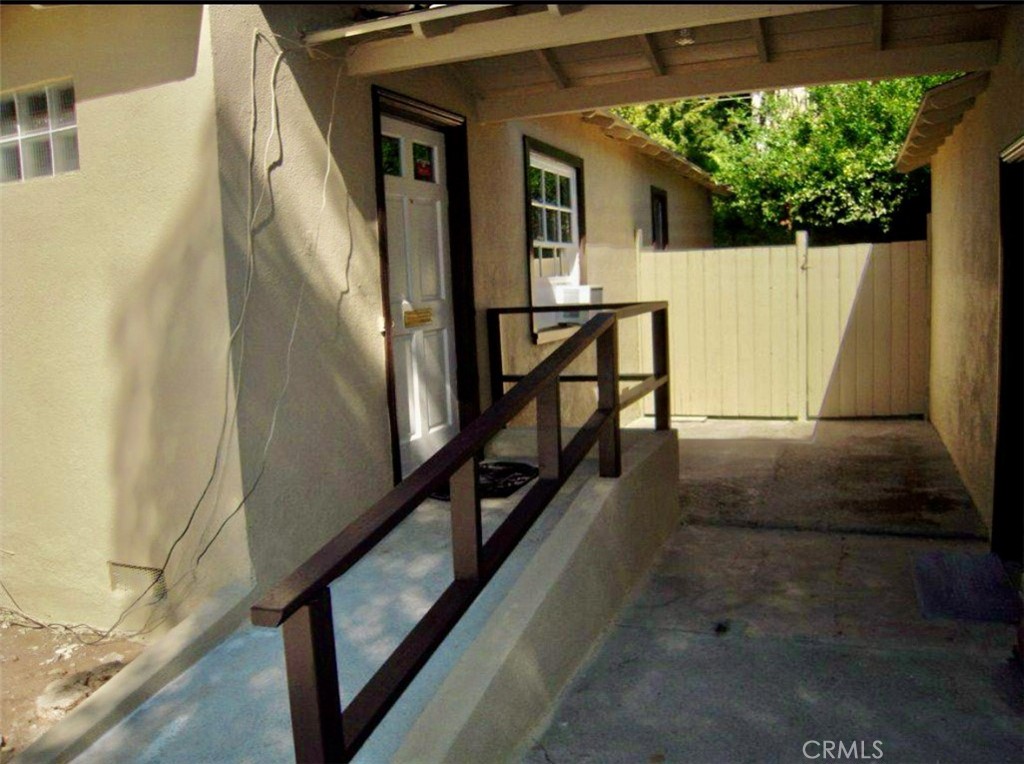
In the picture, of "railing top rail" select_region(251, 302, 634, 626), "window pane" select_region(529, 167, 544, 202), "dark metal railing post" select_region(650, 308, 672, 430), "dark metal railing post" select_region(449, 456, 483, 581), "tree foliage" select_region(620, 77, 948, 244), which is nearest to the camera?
"railing top rail" select_region(251, 302, 634, 626)

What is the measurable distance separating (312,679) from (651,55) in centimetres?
441

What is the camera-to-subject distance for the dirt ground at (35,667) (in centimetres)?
389

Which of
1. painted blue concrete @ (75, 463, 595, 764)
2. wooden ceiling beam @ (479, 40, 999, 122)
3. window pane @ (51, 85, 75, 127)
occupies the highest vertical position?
wooden ceiling beam @ (479, 40, 999, 122)

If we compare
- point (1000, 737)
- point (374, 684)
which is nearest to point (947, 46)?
point (1000, 737)

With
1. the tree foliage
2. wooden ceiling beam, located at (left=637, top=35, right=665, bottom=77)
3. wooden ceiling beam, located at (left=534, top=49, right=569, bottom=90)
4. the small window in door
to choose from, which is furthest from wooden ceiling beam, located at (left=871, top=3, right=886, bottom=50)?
the tree foliage

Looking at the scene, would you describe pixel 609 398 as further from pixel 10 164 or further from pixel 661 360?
Answer: pixel 10 164

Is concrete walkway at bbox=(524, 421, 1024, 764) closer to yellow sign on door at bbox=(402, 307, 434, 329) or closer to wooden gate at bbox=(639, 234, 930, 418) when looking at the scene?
yellow sign on door at bbox=(402, 307, 434, 329)

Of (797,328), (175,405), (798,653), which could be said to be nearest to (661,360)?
(798,653)

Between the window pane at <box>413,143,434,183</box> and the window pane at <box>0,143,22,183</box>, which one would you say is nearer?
the window pane at <box>0,143,22,183</box>

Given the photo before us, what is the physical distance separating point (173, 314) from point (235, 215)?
1.84 ft

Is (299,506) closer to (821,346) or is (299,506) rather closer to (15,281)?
(15,281)

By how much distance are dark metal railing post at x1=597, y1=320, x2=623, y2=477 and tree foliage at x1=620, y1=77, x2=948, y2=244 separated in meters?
9.92

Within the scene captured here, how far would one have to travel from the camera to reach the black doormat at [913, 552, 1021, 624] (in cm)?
439

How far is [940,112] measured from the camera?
21.3ft
